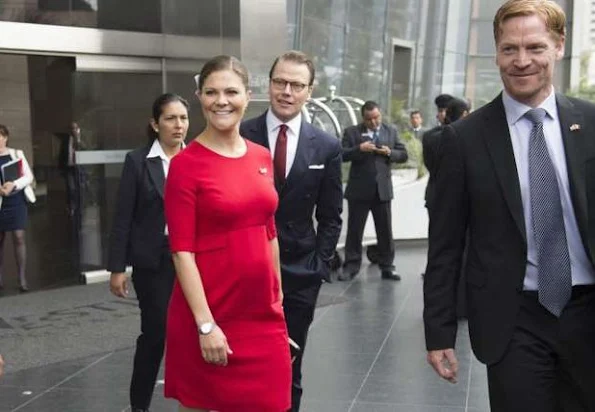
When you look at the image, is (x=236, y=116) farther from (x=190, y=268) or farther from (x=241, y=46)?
(x=241, y=46)

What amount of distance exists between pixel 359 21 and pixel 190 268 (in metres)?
14.7

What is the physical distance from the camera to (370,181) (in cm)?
1133

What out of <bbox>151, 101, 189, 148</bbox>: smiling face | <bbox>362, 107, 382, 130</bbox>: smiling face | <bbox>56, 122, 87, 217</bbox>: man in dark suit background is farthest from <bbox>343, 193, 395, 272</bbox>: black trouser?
<bbox>151, 101, 189, 148</bbox>: smiling face

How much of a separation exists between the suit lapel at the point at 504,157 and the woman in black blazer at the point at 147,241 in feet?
8.11

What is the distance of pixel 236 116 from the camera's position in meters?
3.92

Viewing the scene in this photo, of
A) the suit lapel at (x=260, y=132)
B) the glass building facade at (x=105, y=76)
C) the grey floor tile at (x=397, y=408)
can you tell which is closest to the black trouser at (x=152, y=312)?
the suit lapel at (x=260, y=132)

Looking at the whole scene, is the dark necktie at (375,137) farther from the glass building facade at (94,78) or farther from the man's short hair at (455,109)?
the man's short hair at (455,109)

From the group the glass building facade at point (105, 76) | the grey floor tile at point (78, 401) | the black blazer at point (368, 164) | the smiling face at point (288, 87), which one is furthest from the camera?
the black blazer at point (368, 164)

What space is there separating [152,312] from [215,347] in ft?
6.04

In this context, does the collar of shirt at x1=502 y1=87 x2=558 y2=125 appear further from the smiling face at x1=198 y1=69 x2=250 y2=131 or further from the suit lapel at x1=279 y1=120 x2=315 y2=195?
the suit lapel at x1=279 y1=120 x2=315 y2=195

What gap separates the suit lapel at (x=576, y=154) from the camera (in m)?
3.29

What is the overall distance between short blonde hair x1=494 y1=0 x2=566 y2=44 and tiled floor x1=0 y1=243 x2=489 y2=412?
3.26 metres

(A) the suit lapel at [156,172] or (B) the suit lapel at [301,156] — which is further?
(A) the suit lapel at [156,172]

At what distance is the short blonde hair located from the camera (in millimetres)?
3309
